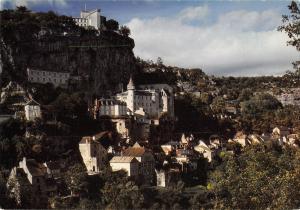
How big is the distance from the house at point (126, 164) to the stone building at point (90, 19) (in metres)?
16.6

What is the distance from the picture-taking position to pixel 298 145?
39406 millimetres

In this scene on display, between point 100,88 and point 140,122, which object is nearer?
point 140,122

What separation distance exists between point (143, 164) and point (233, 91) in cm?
3406

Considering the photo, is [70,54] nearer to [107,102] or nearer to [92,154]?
[107,102]

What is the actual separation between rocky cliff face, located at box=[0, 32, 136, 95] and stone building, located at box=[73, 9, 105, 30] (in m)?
1.23

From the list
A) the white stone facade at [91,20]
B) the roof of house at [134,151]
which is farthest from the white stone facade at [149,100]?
the roof of house at [134,151]

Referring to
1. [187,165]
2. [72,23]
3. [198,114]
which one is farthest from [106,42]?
[187,165]

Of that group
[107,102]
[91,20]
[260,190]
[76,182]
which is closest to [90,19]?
[91,20]

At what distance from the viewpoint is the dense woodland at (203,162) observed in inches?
564

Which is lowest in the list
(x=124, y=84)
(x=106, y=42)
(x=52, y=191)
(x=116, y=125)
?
(x=52, y=191)

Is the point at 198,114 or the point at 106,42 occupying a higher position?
the point at 106,42

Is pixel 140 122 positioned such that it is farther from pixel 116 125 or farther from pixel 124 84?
pixel 124 84

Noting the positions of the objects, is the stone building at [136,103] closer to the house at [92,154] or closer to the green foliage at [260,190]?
the house at [92,154]

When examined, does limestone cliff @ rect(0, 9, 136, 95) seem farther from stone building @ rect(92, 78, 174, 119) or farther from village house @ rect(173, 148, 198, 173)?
village house @ rect(173, 148, 198, 173)
